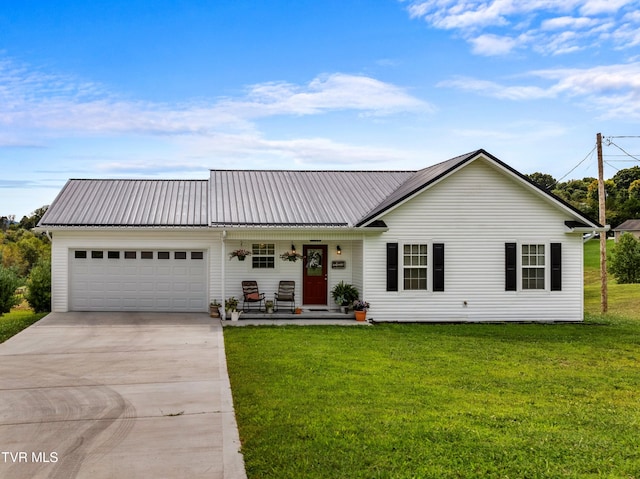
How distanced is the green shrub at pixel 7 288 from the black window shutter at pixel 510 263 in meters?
16.2

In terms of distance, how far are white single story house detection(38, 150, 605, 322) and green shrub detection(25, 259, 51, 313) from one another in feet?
4.54

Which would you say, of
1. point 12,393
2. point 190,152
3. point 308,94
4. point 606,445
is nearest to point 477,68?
point 308,94

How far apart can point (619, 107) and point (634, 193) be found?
5359 centimetres

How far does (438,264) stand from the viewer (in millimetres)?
16688

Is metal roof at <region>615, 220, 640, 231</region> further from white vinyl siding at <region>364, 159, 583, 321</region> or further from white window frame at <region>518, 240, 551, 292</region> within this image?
white vinyl siding at <region>364, 159, 583, 321</region>

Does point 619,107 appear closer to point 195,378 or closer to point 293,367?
point 293,367

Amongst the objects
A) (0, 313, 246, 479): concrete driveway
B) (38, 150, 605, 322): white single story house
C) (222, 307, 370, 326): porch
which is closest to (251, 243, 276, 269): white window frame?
(38, 150, 605, 322): white single story house

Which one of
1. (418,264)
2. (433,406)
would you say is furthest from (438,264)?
(433,406)

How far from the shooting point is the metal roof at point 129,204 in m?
17.8

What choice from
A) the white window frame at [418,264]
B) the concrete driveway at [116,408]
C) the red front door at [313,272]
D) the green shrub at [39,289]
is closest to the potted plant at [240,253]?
the red front door at [313,272]

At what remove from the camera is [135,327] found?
1486 centimetres

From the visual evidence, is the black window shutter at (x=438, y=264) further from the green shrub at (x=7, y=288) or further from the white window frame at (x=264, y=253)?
the green shrub at (x=7, y=288)

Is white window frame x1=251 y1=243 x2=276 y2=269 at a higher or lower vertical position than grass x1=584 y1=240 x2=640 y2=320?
higher

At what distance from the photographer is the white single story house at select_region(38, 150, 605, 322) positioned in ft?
54.7
